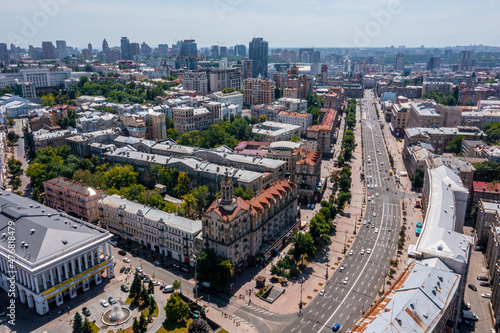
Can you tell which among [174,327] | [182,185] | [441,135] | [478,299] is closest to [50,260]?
[174,327]

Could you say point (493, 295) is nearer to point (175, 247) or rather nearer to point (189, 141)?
point (175, 247)

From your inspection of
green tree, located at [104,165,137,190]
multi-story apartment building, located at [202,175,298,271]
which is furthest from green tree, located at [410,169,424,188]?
green tree, located at [104,165,137,190]

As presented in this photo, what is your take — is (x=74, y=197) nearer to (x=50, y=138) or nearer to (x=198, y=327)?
(x=50, y=138)

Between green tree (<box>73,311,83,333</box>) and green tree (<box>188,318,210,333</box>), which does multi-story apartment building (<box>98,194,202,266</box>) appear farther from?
green tree (<box>73,311,83,333</box>)

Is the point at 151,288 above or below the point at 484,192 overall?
below

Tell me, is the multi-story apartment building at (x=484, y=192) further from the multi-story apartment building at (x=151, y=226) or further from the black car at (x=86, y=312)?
the black car at (x=86, y=312)
